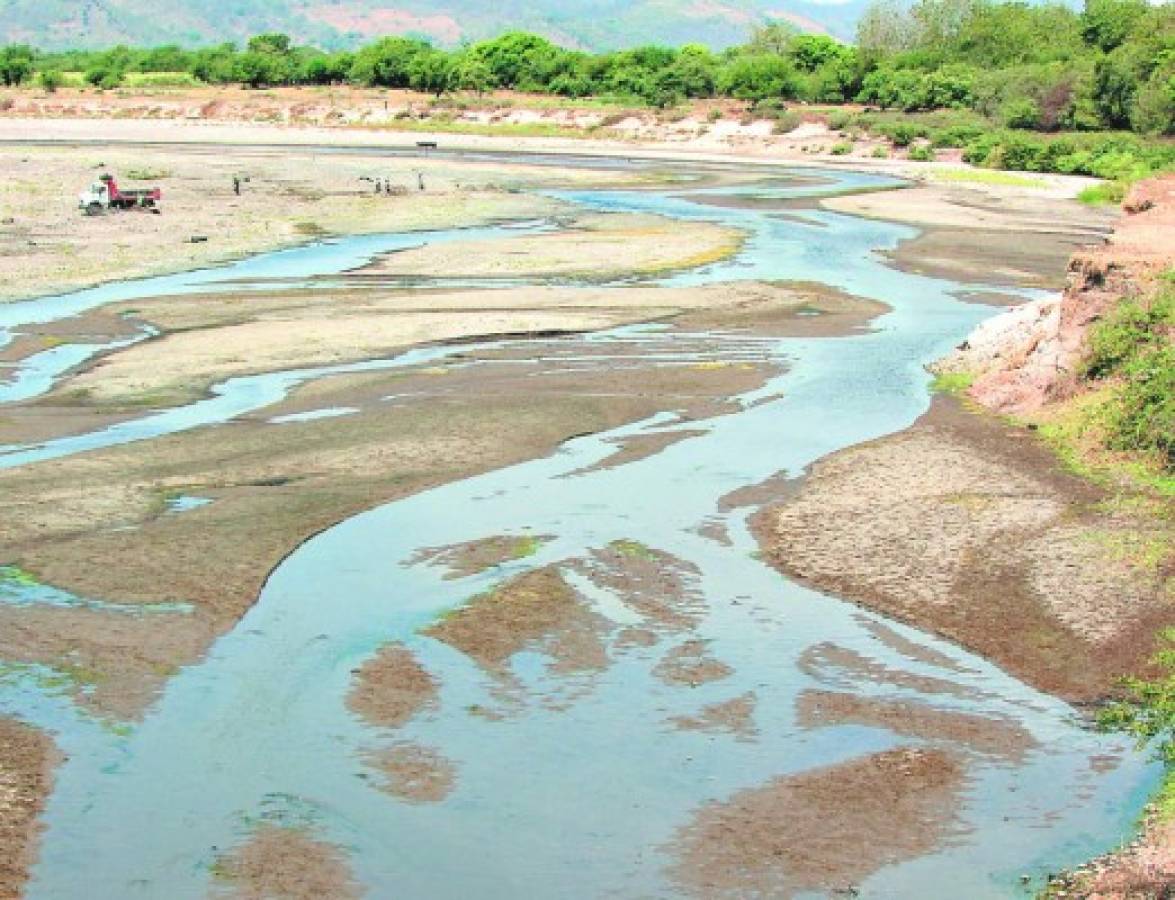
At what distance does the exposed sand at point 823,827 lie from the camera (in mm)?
10672

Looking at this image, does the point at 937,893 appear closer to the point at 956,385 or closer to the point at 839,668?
the point at 839,668

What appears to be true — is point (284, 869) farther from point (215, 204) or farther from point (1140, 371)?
point (215, 204)

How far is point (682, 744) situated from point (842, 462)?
9318mm

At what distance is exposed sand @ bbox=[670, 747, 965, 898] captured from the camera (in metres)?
10.7

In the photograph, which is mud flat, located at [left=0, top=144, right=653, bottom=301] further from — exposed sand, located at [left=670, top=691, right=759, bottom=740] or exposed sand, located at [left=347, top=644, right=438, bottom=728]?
exposed sand, located at [left=670, top=691, right=759, bottom=740]

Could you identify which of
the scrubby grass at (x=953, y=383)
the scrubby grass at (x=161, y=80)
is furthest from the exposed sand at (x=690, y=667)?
the scrubby grass at (x=161, y=80)

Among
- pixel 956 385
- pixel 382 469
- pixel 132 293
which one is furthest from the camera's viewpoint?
pixel 132 293

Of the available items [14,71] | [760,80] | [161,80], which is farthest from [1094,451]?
[14,71]

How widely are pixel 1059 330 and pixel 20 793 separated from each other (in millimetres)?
18353

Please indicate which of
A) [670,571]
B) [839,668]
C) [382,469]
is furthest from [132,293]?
[839,668]

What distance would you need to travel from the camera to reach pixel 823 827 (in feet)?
37.3

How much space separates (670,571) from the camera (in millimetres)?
17094

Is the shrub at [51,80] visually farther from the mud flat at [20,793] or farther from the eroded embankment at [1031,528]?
the mud flat at [20,793]

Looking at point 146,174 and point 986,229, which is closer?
point 986,229
